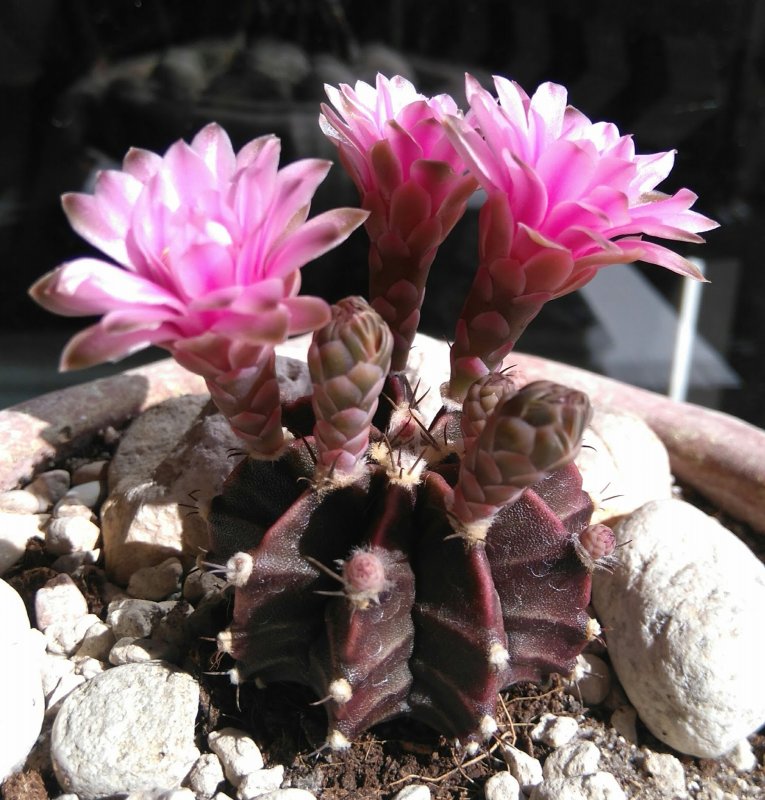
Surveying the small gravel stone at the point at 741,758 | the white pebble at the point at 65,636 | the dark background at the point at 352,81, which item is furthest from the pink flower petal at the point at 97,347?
the dark background at the point at 352,81

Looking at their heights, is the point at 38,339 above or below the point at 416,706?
below

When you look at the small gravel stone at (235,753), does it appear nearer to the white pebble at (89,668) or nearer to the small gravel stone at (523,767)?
the white pebble at (89,668)

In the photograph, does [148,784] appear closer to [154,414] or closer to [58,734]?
[58,734]

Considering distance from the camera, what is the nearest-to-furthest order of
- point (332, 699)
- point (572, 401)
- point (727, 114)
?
1. point (572, 401)
2. point (332, 699)
3. point (727, 114)

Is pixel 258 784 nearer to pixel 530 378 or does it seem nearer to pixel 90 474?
pixel 90 474

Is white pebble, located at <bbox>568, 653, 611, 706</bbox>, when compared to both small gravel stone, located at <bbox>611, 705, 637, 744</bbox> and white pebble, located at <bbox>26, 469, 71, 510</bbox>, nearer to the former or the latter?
small gravel stone, located at <bbox>611, 705, 637, 744</bbox>

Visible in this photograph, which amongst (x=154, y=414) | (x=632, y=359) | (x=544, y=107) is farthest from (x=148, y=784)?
(x=632, y=359)

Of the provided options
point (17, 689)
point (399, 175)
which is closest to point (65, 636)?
point (17, 689)
